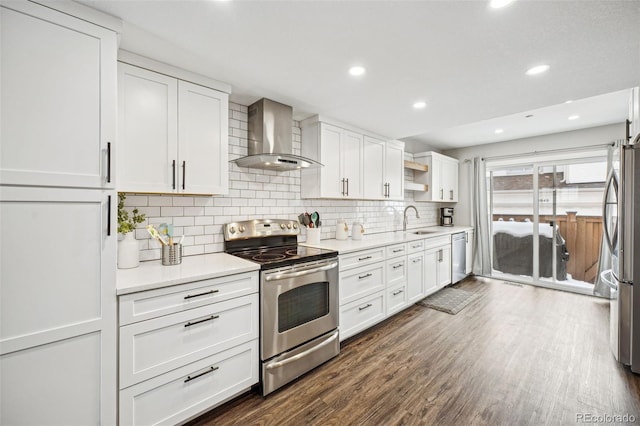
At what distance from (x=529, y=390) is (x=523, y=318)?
1.59 metres

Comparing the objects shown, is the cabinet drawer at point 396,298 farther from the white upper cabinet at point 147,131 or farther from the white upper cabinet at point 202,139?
the white upper cabinet at point 147,131

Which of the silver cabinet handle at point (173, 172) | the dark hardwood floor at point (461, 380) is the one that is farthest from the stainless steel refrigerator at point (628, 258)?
the silver cabinet handle at point (173, 172)

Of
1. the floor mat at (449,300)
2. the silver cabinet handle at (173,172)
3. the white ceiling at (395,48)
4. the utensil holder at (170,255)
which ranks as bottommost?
the floor mat at (449,300)

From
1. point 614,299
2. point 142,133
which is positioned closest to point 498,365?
point 614,299

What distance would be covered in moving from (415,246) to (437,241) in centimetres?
71

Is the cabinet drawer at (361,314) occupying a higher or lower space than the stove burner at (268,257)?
lower

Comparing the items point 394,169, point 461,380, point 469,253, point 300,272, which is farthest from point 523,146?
point 300,272

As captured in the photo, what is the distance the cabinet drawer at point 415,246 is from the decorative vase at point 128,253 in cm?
289

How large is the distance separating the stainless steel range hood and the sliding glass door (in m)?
4.30

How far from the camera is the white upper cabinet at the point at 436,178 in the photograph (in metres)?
4.92

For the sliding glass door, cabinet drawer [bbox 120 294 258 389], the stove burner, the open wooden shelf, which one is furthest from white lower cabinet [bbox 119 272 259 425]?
the sliding glass door

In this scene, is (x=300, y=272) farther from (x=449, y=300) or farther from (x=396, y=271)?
(x=449, y=300)

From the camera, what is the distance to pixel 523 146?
4.80 metres

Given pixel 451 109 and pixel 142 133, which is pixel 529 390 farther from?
pixel 142 133
